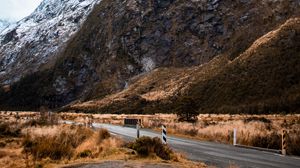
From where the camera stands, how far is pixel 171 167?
11.5 meters

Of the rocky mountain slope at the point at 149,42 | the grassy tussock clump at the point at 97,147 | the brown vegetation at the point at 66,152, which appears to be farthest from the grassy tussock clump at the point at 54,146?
the rocky mountain slope at the point at 149,42

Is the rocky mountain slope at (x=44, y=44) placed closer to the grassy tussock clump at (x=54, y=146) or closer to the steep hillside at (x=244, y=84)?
the steep hillside at (x=244, y=84)

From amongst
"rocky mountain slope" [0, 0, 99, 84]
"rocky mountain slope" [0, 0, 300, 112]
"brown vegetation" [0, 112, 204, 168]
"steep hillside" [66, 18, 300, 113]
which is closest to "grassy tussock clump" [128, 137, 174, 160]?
"brown vegetation" [0, 112, 204, 168]

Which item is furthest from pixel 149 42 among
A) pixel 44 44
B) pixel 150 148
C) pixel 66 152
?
pixel 150 148

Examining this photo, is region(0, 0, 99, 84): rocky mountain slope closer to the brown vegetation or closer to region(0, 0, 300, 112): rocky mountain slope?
region(0, 0, 300, 112): rocky mountain slope

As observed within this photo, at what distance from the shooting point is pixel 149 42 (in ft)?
420

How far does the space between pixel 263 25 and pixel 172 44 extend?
28800 mm

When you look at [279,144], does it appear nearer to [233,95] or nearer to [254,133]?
[254,133]

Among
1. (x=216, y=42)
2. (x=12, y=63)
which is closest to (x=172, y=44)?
(x=216, y=42)

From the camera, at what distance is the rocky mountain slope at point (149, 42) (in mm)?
106812

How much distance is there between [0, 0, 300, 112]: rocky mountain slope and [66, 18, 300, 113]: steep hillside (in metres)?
1.51

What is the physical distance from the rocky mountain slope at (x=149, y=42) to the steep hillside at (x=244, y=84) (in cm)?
151

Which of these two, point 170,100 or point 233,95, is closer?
point 233,95

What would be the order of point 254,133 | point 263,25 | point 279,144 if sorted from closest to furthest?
point 279,144, point 254,133, point 263,25
